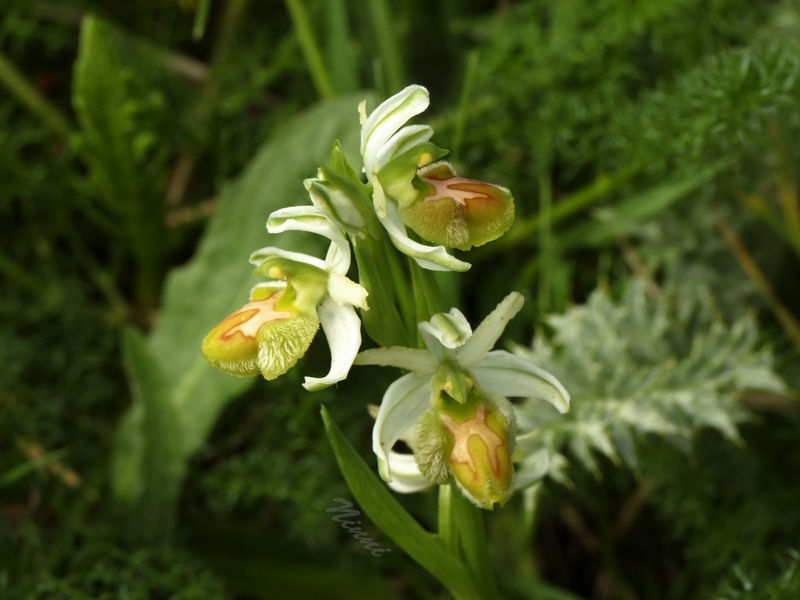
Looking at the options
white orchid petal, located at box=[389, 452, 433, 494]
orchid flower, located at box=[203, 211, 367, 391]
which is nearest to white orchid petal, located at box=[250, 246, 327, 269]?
orchid flower, located at box=[203, 211, 367, 391]

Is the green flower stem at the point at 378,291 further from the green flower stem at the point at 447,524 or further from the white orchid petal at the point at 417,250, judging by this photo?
the green flower stem at the point at 447,524

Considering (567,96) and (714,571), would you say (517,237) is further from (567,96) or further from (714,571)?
(714,571)

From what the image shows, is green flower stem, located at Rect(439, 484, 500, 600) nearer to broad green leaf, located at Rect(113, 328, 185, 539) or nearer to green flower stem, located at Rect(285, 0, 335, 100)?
broad green leaf, located at Rect(113, 328, 185, 539)

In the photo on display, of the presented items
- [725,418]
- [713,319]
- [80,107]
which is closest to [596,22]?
[713,319]

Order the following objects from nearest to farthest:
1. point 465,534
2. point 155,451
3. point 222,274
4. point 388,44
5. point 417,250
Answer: point 417,250 → point 465,534 → point 155,451 → point 222,274 → point 388,44

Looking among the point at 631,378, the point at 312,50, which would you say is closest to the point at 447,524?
the point at 631,378

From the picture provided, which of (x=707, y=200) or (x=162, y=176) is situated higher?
(x=162, y=176)

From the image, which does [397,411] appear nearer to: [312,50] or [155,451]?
[155,451]

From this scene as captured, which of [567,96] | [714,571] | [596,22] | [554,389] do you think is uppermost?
[596,22]
